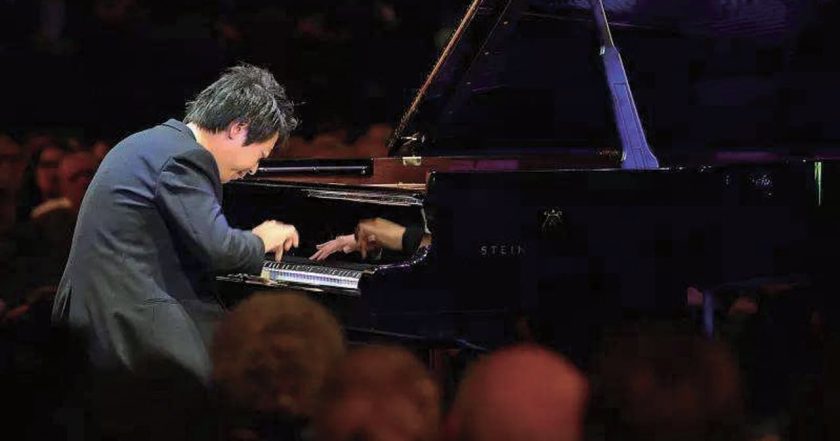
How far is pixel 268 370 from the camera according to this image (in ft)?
8.27

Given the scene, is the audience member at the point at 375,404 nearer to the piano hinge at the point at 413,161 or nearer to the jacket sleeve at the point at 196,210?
the jacket sleeve at the point at 196,210

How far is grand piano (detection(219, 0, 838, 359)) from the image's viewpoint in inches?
120

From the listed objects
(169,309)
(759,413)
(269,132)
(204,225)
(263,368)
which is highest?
(269,132)

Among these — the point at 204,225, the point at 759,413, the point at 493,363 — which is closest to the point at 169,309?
the point at 204,225

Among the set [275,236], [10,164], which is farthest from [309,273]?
[10,164]

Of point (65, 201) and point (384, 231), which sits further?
point (65, 201)

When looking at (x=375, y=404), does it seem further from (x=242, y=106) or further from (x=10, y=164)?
(x=10, y=164)

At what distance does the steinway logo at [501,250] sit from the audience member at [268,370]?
2.11 ft

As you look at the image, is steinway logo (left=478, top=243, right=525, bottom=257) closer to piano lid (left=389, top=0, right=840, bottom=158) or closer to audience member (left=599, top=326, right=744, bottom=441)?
audience member (left=599, top=326, right=744, bottom=441)

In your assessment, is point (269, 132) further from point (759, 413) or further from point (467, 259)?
point (759, 413)

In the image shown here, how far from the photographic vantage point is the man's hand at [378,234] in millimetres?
3326

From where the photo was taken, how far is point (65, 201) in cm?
487

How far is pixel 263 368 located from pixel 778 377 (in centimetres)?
242

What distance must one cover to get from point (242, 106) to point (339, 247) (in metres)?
0.92
